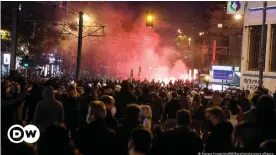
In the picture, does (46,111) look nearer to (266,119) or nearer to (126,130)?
(126,130)

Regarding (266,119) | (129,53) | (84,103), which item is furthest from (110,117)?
(129,53)

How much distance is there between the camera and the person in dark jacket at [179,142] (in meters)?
5.86

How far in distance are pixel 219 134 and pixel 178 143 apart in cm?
89

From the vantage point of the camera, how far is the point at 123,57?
3027 inches

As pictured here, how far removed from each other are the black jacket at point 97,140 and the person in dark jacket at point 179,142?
2.22ft

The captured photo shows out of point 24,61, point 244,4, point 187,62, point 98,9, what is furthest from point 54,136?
point 187,62

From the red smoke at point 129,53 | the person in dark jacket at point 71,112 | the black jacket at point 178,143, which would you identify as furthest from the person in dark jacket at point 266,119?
the red smoke at point 129,53

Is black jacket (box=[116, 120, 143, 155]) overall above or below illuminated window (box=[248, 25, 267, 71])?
below

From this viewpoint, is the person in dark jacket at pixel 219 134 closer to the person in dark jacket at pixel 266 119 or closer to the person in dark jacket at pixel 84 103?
the person in dark jacket at pixel 266 119

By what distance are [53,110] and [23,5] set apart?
1481 inches

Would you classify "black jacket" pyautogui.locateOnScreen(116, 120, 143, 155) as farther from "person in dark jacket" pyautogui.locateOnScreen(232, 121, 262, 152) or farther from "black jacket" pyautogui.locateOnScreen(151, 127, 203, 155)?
"person in dark jacket" pyautogui.locateOnScreen(232, 121, 262, 152)

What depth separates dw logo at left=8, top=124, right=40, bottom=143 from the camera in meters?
7.91

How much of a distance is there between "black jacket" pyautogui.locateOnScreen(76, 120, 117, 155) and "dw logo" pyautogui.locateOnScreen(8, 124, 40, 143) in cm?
202

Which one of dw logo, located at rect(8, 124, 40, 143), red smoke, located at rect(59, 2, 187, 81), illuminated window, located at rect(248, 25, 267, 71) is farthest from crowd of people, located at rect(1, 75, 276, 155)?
red smoke, located at rect(59, 2, 187, 81)
